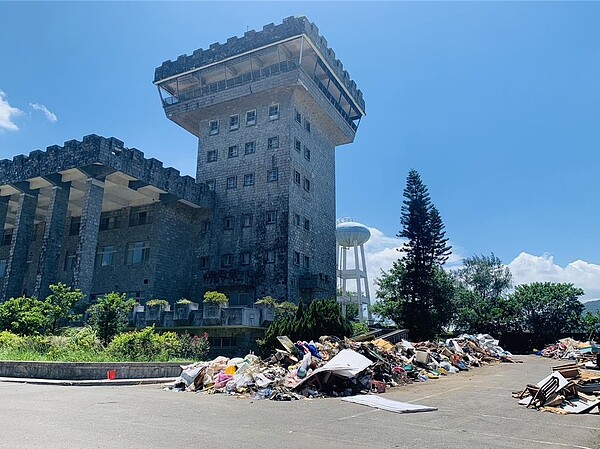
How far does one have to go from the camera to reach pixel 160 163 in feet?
95.6

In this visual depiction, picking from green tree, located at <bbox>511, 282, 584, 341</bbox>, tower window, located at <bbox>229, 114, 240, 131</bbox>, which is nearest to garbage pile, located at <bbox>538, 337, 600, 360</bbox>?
green tree, located at <bbox>511, 282, 584, 341</bbox>

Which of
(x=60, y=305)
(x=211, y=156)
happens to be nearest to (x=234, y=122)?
(x=211, y=156)

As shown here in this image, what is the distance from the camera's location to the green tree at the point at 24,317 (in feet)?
65.6

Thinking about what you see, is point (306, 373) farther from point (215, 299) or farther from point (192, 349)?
point (215, 299)

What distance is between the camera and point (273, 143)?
3133 centimetres

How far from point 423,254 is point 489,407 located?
25010mm

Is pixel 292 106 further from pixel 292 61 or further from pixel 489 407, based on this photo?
pixel 489 407

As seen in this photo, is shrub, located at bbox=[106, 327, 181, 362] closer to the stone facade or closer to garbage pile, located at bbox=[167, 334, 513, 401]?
garbage pile, located at bbox=[167, 334, 513, 401]

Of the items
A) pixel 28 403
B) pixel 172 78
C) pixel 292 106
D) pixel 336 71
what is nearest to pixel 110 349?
pixel 28 403

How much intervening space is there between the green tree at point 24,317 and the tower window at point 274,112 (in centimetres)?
1792

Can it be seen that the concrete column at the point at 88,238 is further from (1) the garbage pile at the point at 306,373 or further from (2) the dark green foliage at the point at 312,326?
(1) the garbage pile at the point at 306,373

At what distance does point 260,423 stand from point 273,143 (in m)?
25.2

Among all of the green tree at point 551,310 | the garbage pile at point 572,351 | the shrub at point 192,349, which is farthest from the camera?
the green tree at point 551,310

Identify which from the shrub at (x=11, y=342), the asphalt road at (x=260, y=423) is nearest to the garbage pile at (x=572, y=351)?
the asphalt road at (x=260, y=423)
